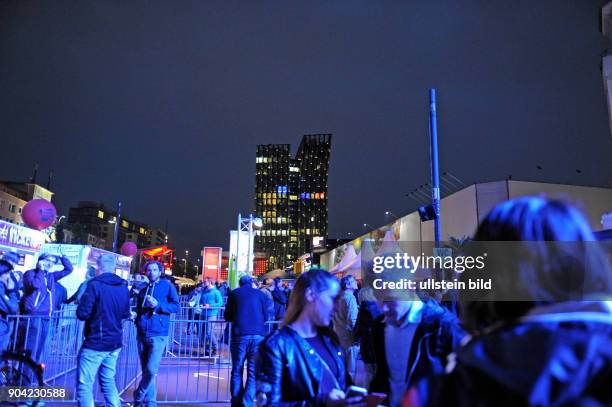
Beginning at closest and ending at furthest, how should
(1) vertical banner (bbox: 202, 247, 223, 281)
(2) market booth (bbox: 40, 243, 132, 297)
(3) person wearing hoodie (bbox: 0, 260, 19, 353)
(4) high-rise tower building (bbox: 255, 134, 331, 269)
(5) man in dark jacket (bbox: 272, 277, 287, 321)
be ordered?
(3) person wearing hoodie (bbox: 0, 260, 19, 353) < (5) man in dark jacket (bbox: 272, 277, 287, 321) < (2) market booth (bbox: 40, 243, 132, 297) < (1) vertical banner (bbox: 202, 247, 223, 281) < (4) high-rise tower building (bbox: 255, 134, 331, 269)

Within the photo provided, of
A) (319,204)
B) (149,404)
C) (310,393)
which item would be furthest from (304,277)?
(319,204)

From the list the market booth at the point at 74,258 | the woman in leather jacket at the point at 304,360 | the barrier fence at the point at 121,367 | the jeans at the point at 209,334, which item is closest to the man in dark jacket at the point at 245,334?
the barrier fence at the point at 121,367

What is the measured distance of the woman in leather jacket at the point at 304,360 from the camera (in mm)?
2654

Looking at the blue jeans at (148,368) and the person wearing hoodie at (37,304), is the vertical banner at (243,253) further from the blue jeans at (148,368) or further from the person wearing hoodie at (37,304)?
the blue jeans at (148,368)

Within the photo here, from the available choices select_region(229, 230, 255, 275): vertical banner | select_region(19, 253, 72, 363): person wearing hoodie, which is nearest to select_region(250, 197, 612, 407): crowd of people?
select_region(19, 253, 72, 363): person wearing hoodie

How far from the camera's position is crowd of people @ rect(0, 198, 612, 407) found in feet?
3.12

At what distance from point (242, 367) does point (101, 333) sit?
2.38 metres

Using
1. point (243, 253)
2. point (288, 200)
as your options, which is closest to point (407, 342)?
point (243, 253)

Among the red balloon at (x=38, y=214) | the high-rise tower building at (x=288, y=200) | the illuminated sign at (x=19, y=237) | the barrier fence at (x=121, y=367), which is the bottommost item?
the barrier fence at (x=121, y=367)

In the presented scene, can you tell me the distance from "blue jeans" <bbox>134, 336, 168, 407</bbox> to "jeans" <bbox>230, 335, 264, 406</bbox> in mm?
1178

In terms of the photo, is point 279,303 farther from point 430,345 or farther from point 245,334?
point 430,345

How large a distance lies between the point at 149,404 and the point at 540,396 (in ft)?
22.2

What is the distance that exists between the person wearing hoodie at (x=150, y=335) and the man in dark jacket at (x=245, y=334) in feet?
3.52

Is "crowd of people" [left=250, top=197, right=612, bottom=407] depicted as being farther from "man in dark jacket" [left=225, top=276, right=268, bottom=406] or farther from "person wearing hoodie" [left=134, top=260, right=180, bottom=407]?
"man in dark jacket" [left=225, top=276, right=268, bottom=406]
